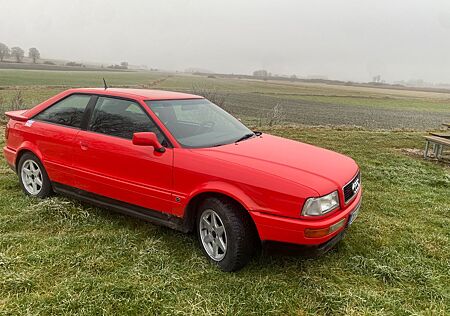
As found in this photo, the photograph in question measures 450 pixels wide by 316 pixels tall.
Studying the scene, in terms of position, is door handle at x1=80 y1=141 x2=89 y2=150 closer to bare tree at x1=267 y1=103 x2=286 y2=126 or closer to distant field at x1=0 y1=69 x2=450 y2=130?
bare tree at x1=267 y1=103 x2=286 y2=126

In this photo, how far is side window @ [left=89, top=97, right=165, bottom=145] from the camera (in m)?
3.84

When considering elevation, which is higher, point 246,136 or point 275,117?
point 246,136

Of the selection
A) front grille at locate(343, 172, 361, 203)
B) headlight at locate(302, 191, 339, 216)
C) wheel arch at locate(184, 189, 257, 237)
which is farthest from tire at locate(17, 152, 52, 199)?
front grille at locate(343, 172, 361, 203)

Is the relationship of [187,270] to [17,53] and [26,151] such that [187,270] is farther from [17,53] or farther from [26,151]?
[17,53]

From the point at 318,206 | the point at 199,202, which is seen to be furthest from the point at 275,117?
the point at 318,206

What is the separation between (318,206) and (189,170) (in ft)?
3.94

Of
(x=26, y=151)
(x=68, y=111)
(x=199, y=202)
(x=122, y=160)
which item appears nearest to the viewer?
(x=199, y=202)

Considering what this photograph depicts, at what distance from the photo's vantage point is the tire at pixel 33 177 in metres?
4.71

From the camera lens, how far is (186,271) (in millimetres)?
3293

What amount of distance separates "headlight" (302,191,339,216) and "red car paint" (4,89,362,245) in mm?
37

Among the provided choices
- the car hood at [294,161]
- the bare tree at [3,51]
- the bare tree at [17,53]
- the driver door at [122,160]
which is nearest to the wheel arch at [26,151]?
the driver door at [122,160]

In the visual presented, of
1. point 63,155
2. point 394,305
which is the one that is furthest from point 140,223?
point 394,305

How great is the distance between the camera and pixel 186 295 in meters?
2.93

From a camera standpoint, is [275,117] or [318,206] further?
[275,117]
